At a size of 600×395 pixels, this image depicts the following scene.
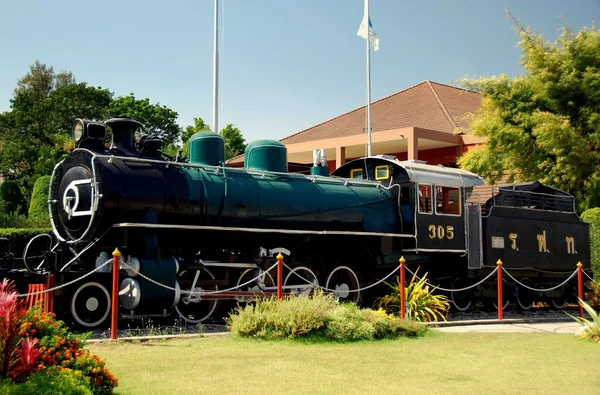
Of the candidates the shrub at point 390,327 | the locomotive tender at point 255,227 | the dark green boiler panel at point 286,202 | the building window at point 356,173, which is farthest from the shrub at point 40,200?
the shrub at point 390,327

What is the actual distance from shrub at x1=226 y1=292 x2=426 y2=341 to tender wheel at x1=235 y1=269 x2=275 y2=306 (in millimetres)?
2143

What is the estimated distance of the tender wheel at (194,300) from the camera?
39.6 feet

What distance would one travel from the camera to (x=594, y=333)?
1109 centimetres

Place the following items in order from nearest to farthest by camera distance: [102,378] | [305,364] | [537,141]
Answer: [102,378] < [305,364] < [537,141]

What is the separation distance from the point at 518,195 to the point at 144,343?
471 inches

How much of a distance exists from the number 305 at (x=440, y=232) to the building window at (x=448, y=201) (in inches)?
18.5

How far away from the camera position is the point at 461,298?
16.8 meters

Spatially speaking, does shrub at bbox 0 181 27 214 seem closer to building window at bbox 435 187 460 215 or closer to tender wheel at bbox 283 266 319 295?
tender wheel at bbox 283 266 319 295

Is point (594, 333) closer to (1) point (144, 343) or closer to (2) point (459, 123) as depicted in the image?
(1) point (144, 343)

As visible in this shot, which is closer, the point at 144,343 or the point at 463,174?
the point at 144,343

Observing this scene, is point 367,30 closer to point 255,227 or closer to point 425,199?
point 425,199

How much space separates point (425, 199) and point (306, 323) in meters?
6.84

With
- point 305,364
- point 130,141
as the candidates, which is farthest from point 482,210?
point 305,364

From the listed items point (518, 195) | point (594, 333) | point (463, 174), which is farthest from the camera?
point (518, 195)
